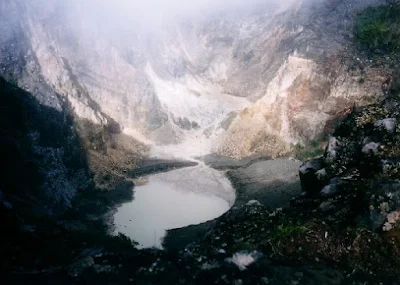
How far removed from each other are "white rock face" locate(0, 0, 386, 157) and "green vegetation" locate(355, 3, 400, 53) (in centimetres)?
160

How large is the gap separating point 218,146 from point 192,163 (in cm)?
498

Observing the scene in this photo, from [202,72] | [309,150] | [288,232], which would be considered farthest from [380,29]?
[288,232]

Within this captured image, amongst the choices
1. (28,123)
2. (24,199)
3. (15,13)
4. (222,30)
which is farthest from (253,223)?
(222,30)

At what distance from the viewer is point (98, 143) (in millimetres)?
41531

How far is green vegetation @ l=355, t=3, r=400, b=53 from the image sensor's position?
4031cm

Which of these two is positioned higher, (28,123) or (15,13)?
(15,13)

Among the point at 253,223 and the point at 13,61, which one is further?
the point at 13,61

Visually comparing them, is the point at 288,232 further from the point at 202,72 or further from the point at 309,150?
the point at 202,72

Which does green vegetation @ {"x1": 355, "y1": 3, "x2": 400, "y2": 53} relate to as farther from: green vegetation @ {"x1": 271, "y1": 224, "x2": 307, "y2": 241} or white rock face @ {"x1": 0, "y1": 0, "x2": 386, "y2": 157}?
green vegetation @ {"x1": 271, "y1": 224, "x2": 307, "y2": 241}

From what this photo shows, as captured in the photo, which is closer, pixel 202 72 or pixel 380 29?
pixel 380 29

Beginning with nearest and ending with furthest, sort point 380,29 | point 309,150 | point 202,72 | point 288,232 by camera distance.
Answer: point 288,232
point 309,150
point 380,29
point 202,72

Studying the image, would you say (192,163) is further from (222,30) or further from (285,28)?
(222,30)

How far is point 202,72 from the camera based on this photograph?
200 ft

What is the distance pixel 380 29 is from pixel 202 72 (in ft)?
85.0
